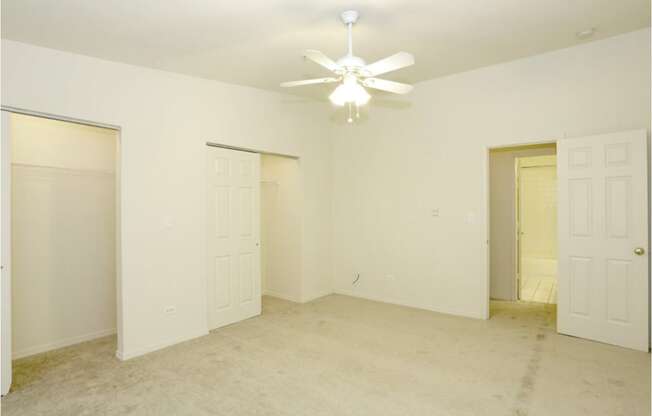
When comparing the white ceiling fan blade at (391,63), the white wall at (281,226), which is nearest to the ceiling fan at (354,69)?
the white ceiling fan blade at (391,63)

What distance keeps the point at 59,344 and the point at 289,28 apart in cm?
385

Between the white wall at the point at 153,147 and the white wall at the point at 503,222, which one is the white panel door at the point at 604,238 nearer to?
the white wall at the point at 503,222

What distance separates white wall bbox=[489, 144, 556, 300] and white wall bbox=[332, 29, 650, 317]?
50.3 inches

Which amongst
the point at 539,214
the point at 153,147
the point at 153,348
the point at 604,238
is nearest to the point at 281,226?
the point at 153,147

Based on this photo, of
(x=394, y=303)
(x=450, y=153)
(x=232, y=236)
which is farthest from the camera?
(x=394, y=303)

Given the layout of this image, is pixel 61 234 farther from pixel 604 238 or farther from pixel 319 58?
pixel 604 238

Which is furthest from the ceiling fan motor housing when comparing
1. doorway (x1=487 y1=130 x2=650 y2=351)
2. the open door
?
the open door

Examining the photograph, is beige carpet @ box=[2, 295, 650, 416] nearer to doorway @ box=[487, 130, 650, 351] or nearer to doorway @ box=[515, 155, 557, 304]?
doorway @ box=[487, 130, 650, 351]

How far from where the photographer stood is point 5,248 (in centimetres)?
280

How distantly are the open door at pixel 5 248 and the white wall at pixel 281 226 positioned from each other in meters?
3.16

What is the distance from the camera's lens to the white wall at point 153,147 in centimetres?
311

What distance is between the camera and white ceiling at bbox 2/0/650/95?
2.69m

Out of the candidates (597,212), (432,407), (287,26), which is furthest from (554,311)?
(287,26)

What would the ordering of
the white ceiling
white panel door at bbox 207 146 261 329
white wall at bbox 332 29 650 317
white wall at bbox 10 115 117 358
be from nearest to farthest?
the white ceiling < white wall at bbox 10 115 117 358 < white wall at bbox 332 29 650 317 < white panel door at bbox 207 146 261 329
